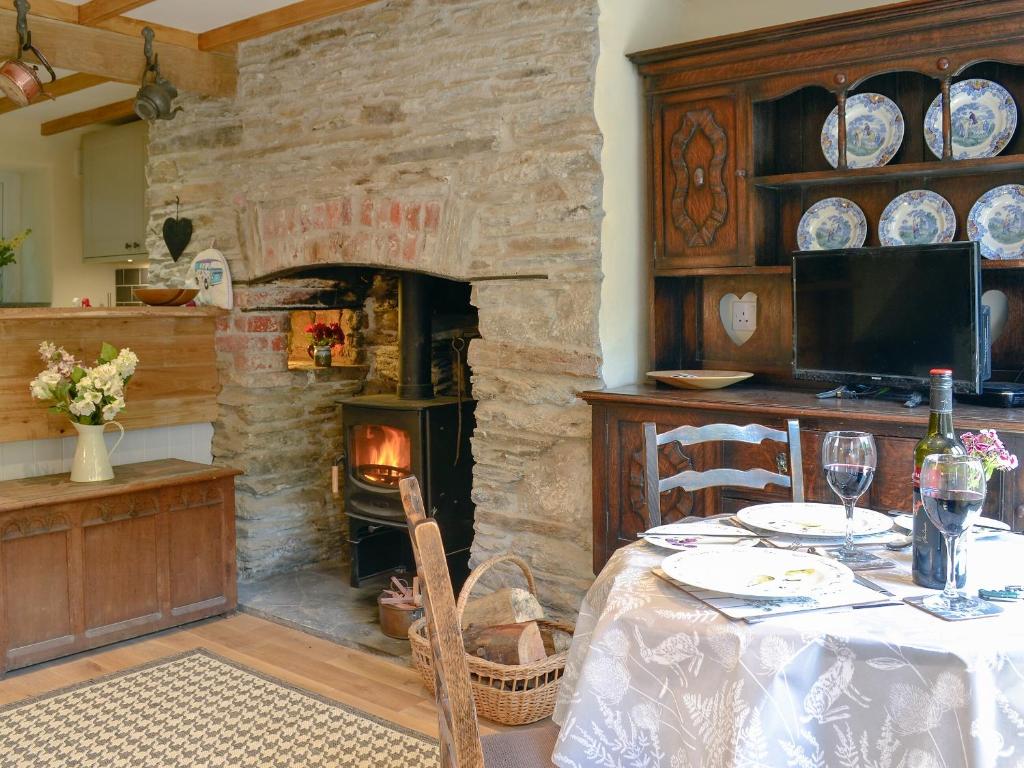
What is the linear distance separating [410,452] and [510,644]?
1214 mm

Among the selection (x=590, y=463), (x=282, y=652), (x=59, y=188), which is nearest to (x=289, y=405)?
(x=282, y=652)

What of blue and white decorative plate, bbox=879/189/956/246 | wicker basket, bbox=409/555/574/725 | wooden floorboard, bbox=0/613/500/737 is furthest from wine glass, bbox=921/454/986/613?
wooden floorboard, bbox=0/613/500/737

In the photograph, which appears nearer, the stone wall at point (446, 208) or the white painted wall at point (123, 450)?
the stone wall at point (446, 208)

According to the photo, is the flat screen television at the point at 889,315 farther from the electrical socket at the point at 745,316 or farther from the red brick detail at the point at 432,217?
the red brick detail at the point at 432,217

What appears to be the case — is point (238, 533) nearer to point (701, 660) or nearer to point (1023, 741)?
point (701, 660)

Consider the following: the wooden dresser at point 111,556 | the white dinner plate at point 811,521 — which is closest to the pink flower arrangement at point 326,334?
the wooden dresser at point 111,556

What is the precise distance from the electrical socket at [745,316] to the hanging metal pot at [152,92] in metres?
2.49

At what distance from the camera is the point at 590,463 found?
3312 millimetres

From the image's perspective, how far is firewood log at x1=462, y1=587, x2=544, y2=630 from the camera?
10.3ft

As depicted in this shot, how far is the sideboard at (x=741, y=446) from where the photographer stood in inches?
98.7

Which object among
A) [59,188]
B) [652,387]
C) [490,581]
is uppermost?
[59,188]

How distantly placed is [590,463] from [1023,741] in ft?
7.12

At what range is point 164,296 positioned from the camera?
4.24m

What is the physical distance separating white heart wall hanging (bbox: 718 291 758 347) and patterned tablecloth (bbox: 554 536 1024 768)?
6.82 feet
